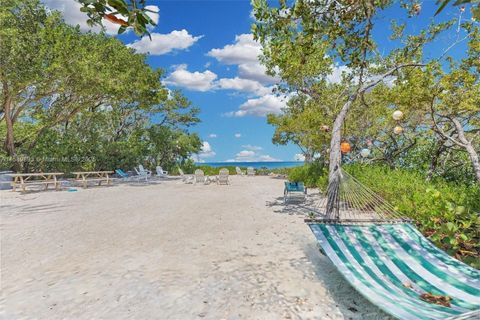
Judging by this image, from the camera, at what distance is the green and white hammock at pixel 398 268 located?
8.63ft

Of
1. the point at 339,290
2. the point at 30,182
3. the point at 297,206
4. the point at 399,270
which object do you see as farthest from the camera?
the point at 30,182

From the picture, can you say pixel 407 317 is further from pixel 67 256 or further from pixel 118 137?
pixel 118 137

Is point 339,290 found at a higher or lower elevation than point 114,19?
lower

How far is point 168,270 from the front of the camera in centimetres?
437

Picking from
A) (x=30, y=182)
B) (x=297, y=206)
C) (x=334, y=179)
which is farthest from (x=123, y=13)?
(x=30, y=182)

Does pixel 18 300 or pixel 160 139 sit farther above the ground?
pixel 160 139

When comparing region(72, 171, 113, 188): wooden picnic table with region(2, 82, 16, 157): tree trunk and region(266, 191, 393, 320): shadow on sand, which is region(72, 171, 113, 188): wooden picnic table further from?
region(266, 191, 393, 320): shadow on sand

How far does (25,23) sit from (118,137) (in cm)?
1043

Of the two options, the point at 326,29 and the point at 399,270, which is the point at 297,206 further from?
the point at 326,29

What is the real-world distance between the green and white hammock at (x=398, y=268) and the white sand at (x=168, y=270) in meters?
0.43

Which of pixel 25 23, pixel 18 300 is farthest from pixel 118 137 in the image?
pixel 18 300

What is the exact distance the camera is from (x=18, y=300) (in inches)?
138

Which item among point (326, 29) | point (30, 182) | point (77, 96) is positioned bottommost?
point (30, 182)

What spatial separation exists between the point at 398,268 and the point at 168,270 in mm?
3018
